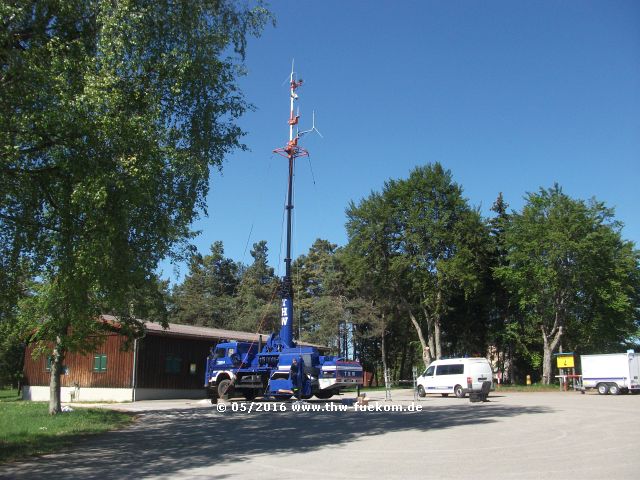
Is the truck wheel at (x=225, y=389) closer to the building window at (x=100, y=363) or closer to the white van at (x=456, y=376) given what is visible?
the building window at (x=100, y=363)

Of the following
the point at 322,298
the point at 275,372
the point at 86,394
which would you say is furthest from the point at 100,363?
the point at 322,298

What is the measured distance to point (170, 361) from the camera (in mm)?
32188

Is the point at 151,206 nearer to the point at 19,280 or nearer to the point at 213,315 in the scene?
the point at 19,280

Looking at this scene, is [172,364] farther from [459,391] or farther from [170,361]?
[459,391]

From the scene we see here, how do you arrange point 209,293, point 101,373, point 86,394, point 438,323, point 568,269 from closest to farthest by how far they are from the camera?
point 101,373, point 86,394, point 568,269, point 438,323, point 209,293

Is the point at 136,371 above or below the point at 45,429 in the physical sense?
above

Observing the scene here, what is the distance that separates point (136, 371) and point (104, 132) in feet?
72.9

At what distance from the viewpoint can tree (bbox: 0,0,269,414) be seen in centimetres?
1021

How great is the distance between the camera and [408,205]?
155ft

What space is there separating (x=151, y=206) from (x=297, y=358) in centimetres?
1288

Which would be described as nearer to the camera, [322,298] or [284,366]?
[284,366]

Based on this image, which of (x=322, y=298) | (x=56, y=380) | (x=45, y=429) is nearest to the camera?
(x=45, y=429)

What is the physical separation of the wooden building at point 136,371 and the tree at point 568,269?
25.0 meters

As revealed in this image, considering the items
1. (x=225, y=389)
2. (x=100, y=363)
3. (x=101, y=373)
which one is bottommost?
(x=225, y=389)
